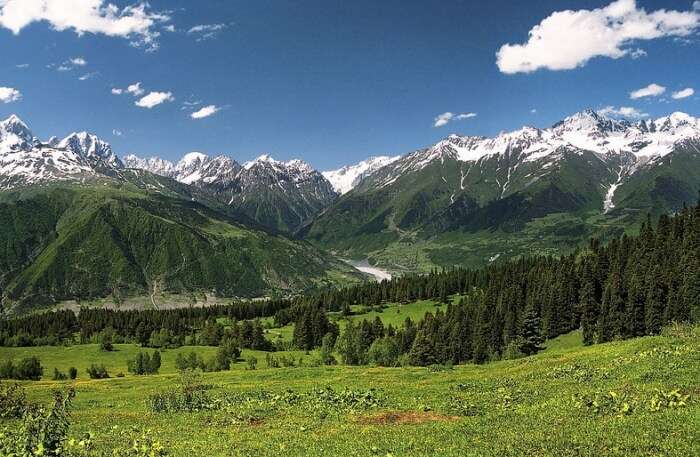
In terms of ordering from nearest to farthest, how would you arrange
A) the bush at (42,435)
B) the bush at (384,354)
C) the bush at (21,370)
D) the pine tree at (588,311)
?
1. the bush at (42,435)
2. the pine tree at (588,311)
3. the bush at (21,370)
4. the bush at (384,354)

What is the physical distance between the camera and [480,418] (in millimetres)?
31500

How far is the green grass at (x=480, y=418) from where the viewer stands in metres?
22.7

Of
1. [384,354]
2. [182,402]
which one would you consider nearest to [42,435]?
[182,402]

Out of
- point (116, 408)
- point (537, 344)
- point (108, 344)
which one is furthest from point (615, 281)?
point (108, 344)

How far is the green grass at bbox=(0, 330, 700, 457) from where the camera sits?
22.7 meters

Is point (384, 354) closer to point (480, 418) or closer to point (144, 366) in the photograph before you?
point (144, 366)

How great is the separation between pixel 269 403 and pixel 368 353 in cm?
9826

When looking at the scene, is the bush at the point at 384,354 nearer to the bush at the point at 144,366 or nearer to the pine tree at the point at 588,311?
→ the pine tree at the point at 588,311

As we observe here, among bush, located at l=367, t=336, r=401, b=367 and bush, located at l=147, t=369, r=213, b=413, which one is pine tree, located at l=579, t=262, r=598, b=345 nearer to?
bush, located at l=367, t=336, r=401, b=367

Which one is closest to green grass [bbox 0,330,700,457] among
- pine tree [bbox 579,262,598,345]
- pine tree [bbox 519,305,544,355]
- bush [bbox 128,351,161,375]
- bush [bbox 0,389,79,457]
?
bush [bbox 0,389,79,457]

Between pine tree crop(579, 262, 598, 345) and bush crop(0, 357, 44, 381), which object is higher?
pine tree crop(579, 262, 598, 345)

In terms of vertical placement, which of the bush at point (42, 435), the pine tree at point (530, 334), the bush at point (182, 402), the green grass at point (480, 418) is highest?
the bush at point (42, 435)

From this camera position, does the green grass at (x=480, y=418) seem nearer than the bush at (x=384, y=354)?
Yes

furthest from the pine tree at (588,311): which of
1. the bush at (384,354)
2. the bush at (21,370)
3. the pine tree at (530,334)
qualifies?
the bush at (21,370)
